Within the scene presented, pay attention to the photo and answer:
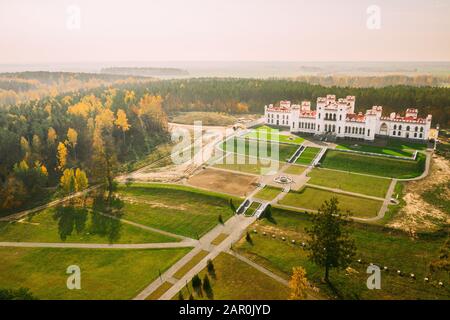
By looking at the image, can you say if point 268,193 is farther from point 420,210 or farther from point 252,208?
point 420,210

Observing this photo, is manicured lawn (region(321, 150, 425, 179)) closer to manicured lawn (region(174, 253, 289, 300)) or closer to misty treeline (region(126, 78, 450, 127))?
misty treeline (region(126, 78, 450, 127))

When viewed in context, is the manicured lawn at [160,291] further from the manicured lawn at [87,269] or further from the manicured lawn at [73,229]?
the manicured lawn at [73,229]

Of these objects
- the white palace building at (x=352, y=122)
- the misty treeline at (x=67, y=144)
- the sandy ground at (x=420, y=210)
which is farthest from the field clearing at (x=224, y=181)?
the white palace building at (x=352, y=122)

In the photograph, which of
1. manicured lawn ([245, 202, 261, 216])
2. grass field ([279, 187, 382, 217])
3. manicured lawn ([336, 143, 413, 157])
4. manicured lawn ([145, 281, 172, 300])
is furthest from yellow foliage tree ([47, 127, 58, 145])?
manicured lawn ([336, 143, 413, 157])

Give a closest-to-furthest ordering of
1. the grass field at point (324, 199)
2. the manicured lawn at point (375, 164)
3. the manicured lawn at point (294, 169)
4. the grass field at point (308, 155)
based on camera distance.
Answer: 1. the grass field at point (324, 199)
2. the manicured lawn at point (375, 164)
3. the manicured lawn at point (294, 169)
4. the grass field at point (308, 155)
